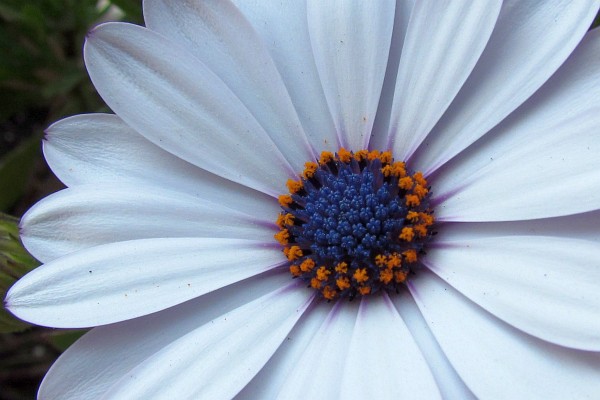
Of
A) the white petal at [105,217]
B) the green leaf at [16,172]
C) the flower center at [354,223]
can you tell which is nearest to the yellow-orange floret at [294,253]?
the flower center at [354,223]

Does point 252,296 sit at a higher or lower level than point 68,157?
lower

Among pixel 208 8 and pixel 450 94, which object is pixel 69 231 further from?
pixel 450 94

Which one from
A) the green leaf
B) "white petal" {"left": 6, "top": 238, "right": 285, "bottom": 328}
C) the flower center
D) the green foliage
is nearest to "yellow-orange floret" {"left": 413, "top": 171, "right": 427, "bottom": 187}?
the flower center

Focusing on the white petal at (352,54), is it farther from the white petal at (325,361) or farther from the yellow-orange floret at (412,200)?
the white petal at (325,361)

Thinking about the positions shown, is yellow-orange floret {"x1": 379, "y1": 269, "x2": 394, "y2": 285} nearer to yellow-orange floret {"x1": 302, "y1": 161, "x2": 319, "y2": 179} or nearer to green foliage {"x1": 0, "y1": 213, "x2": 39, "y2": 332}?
yellow-orange floret {"x1": 302, "y1": 161, "x2": 319, "y2": 179}

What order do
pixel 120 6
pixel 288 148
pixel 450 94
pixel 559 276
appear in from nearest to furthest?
pixel 559 276 < pixel 450 94 < pixel 288 148 < pixel 120 6

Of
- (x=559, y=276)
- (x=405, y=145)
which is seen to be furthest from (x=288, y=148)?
(x=559, y=276)
